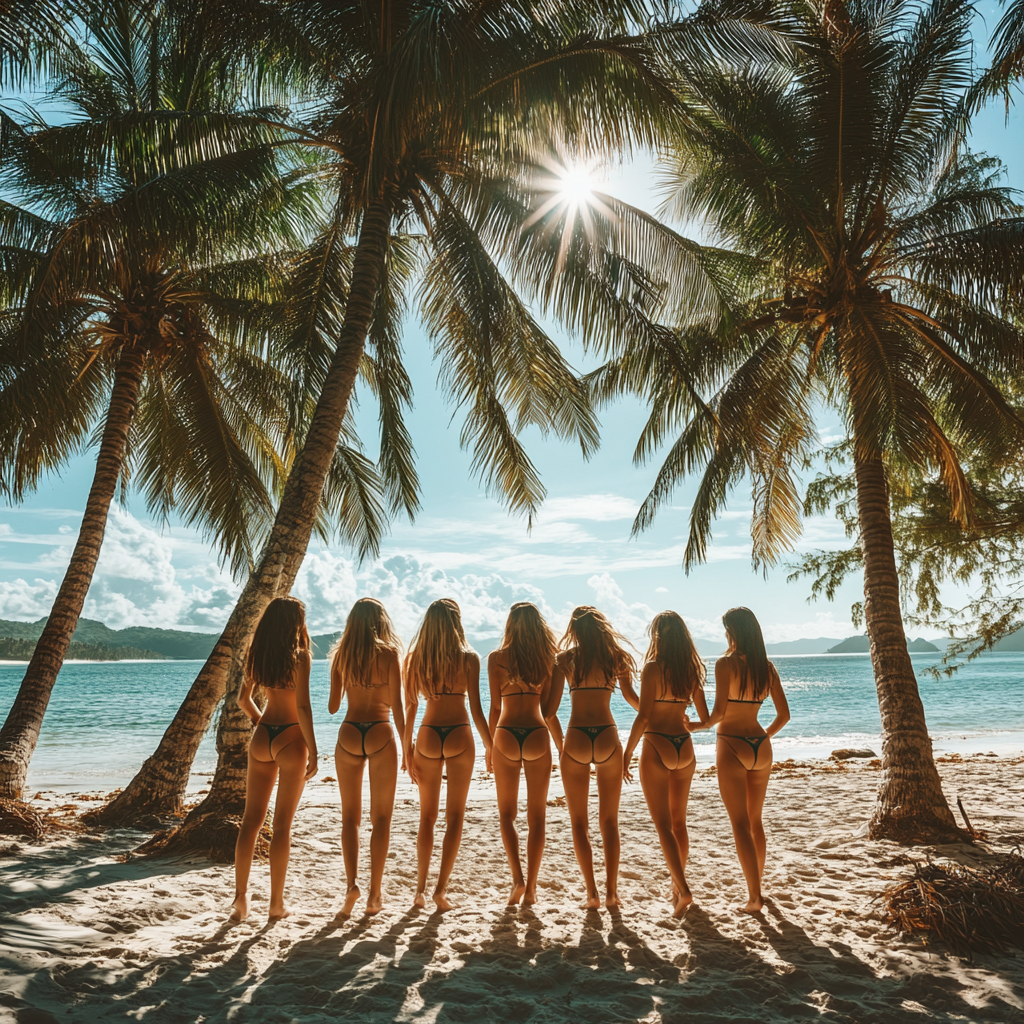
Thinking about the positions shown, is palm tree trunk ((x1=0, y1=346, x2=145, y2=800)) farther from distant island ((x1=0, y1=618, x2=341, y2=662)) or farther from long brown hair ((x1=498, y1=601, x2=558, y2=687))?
distant island ((x1=0, y1=618, x2=341, y2=662))

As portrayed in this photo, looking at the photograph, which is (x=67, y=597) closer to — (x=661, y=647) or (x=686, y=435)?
(x=661, y=647)

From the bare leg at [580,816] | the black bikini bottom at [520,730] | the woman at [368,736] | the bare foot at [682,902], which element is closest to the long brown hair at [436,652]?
the woman at [368,736]

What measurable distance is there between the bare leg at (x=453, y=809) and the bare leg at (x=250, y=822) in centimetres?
110

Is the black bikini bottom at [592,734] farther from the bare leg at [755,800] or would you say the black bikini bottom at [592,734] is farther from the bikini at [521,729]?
the bare leg at [755,800]

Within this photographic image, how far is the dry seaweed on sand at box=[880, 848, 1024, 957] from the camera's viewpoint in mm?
3596

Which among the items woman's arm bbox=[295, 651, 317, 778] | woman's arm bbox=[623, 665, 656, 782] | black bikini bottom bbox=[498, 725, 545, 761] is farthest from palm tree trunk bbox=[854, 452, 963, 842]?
woman's arm bbox=[295, 651, 317, 778]

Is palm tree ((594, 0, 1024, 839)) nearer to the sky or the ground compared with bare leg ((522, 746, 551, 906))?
nearer to the sky

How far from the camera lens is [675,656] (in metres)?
4.38

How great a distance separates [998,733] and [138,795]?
24.1m

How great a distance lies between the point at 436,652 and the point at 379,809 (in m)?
1.03

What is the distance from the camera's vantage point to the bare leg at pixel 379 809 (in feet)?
13.7

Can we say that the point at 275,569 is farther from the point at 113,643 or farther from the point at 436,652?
the point at 113,643

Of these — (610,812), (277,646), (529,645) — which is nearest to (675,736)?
(610,812)

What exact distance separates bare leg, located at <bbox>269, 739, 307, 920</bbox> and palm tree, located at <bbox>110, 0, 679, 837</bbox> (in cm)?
191
